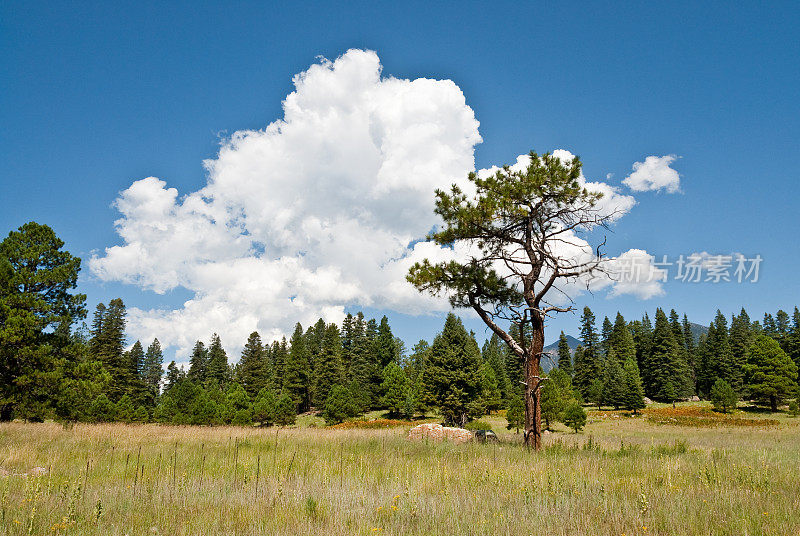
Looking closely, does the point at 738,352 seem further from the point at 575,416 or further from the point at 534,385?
the point at 534,385

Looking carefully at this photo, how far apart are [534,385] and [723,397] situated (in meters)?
44.4

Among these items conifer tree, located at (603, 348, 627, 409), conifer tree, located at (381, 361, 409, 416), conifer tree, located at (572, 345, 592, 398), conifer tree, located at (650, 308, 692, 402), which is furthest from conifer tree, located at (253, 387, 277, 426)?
conifer tree, located at (650, 308, 692, 402)

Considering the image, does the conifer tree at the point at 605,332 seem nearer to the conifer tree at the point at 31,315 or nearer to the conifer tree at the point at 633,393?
the conifer tree at the point at 633,393

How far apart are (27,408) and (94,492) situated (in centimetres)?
1864

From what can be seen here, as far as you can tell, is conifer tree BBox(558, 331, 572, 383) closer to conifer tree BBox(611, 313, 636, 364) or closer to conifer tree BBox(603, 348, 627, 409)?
conifer tree BBox(611, 313, 636, 364)

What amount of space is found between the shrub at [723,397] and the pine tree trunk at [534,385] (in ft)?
143

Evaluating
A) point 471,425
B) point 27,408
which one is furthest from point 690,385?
point 27,408

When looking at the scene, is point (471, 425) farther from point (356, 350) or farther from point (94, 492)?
point (356, 350)

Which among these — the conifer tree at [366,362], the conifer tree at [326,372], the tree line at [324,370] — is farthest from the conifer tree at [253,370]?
the conifer tree at [366,362]

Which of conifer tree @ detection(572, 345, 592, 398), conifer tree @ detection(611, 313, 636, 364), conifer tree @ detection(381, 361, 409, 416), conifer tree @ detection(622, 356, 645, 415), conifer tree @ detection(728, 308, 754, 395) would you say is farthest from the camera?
conifer tree @ detection(611, 313, 636, 364)

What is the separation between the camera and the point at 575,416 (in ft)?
96.7

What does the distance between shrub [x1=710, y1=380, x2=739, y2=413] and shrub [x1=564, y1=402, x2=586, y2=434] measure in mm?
24022

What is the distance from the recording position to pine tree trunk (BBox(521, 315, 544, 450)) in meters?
12.2

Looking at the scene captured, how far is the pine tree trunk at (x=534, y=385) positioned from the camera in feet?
39.9
